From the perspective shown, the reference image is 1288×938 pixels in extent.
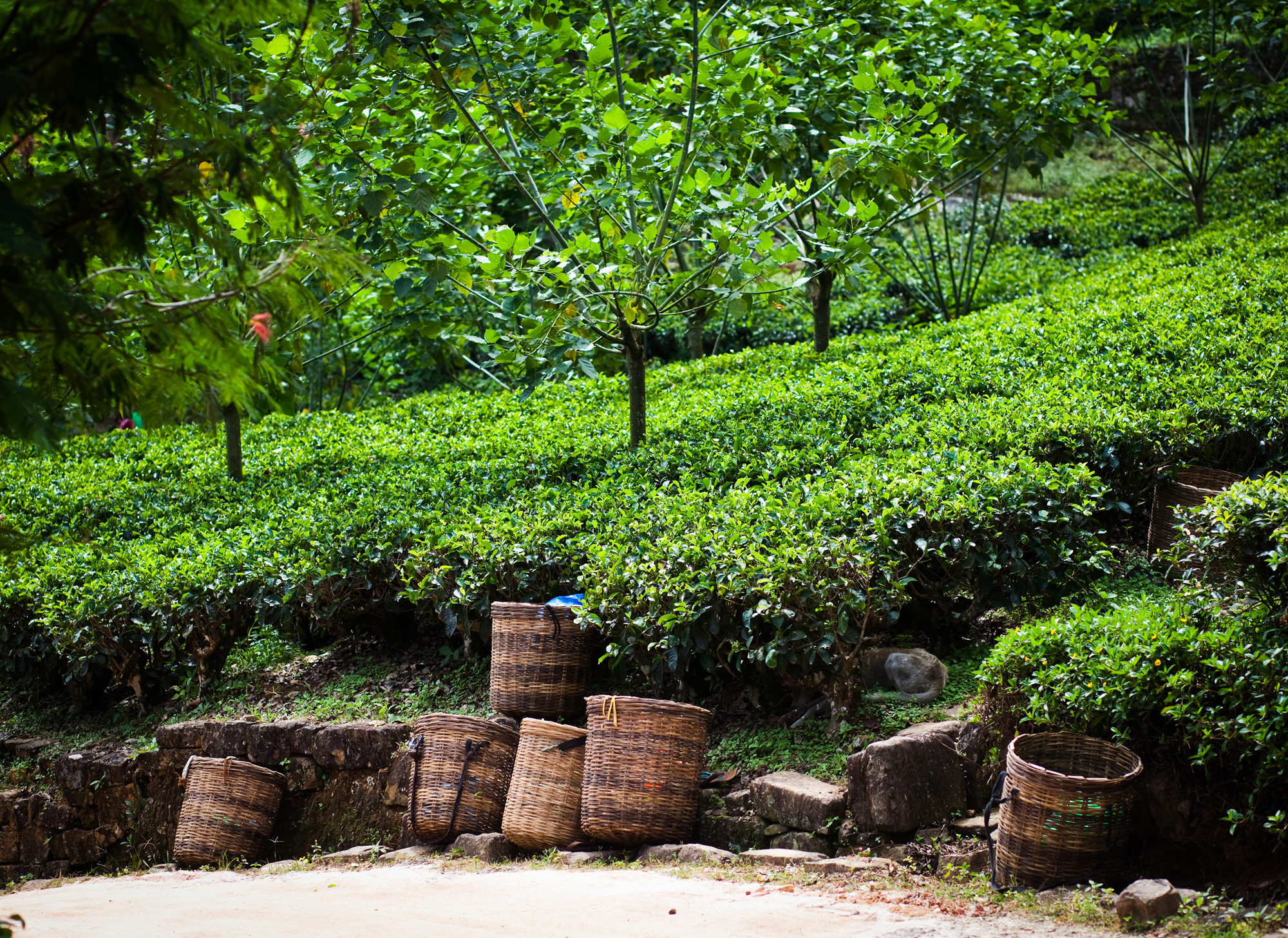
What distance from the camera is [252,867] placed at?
5242 millimetres

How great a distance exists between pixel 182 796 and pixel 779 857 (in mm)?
3671

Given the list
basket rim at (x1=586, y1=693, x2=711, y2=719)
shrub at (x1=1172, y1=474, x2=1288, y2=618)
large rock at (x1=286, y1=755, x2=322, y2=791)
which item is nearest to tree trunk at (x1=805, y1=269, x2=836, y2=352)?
shrub at (x1=1172, y1=474, x2=1288, y2=618)

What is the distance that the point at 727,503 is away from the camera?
5281 mm

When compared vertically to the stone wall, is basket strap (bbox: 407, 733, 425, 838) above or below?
above

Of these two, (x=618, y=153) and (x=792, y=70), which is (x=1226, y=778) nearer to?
(x=618, y=153)

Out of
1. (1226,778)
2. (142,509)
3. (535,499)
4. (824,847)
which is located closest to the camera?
(1226,778)

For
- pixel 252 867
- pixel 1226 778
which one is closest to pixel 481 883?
pixel 252 867

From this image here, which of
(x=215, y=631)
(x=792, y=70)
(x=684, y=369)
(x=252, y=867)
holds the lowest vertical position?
(x=252, y=867)

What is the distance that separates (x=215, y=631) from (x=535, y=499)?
2.17 metres

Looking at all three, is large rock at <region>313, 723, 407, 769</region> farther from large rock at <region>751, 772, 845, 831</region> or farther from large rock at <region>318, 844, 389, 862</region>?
large rock at <region>751, 772, 845, 831</region>

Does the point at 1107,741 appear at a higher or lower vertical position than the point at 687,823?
higher

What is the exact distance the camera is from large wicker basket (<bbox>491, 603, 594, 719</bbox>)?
4996mm

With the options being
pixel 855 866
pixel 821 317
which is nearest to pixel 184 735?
pixel 855 866

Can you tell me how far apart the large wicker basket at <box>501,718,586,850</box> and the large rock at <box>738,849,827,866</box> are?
0.83m
